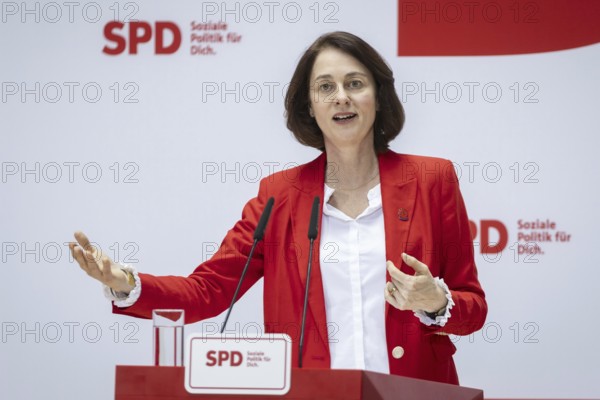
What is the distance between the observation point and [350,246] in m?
2.41

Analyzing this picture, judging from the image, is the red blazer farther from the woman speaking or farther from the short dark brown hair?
the short dark brown hair

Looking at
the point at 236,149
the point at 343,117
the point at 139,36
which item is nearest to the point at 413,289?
the point at 343,117

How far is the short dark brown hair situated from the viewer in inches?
99.7

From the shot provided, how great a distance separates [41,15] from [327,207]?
1.69m

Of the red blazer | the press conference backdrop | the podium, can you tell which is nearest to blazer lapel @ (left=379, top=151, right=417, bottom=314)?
the red blazer

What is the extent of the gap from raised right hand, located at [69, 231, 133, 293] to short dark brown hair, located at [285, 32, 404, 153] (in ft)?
2.78

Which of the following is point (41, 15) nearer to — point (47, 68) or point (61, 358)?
point (47, 68)

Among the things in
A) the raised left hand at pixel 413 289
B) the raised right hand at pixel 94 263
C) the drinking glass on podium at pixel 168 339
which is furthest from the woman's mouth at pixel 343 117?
the drinking glass on podium at pixel 168 339

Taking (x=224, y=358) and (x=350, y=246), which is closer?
(x=224, y=358)

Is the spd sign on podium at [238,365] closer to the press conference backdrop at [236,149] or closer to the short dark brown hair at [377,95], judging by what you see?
the short dark brown hair at [377,95]

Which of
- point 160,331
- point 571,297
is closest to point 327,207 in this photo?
point 160,331

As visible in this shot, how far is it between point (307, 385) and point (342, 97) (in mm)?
1210

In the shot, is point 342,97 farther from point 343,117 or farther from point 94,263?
point 94,263

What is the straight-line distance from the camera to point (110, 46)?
134 inches
